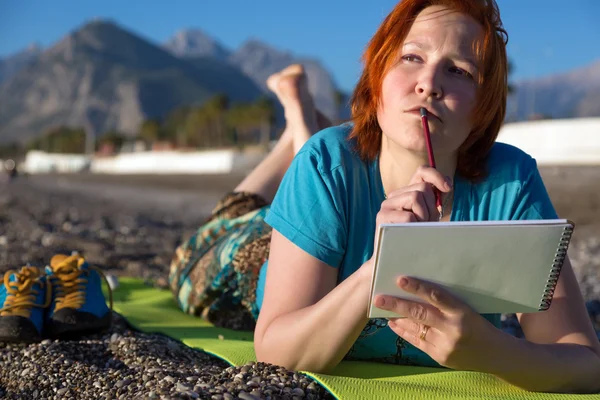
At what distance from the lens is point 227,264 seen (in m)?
3.08

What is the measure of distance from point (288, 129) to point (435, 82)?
2.16 m

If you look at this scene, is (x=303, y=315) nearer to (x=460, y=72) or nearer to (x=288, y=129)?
(x=460, y=72)

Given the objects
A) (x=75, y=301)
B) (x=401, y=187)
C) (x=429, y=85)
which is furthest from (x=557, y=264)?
(x=75, y=301)

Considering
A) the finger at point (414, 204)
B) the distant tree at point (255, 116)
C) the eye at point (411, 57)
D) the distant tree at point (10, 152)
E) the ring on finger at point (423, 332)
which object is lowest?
the distant tree at point (10, 152)

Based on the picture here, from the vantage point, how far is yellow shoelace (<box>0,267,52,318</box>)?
2643mm

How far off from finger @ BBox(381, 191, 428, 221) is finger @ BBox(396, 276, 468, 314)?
0.15m

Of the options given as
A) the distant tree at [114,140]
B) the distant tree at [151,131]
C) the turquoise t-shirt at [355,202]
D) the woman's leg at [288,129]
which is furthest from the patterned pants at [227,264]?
the distant tree at [114,140]

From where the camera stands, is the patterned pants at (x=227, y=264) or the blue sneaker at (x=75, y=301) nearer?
the blue sneaker at (x=75, y=301)

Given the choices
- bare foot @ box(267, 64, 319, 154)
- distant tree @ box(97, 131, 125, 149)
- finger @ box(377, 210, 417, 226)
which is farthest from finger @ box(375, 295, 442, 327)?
distant tree @ box(97, 131, 125, 149)

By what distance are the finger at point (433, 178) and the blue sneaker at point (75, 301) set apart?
1.65m

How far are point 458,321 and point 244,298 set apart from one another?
5.25 ft

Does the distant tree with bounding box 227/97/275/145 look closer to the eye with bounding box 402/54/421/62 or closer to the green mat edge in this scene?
the green mat edge

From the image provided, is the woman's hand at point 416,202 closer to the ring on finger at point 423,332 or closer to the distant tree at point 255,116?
the ring on finger at point 423,332

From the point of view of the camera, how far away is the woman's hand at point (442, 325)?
5.11 feet
